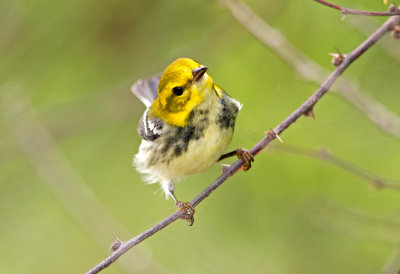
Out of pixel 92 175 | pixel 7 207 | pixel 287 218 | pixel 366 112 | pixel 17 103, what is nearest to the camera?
pixel 366 112

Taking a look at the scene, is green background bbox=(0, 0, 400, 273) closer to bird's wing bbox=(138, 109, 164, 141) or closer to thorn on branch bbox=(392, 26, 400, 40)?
bird's wing bbox=(138, 109, 164, 141)

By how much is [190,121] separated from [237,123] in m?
1.62

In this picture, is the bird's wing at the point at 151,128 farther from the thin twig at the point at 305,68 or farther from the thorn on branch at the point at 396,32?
the thorn on branch at the point at 396,32

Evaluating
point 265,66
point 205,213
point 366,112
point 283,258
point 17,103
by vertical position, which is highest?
point 17,103

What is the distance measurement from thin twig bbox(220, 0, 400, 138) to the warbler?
0.42 meters

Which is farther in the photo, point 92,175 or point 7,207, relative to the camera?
point 92,175

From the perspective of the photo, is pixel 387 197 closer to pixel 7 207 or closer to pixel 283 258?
pixel 283 258

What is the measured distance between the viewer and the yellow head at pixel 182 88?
3.11 meters

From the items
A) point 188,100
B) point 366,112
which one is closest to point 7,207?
point 188,100

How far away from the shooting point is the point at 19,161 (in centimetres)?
603

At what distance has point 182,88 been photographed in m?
3.19

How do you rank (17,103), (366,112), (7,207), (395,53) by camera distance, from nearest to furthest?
(366,112), (395,53), (17,103), (7,207)

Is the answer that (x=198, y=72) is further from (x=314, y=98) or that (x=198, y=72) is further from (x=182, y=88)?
(x=314, y=98)

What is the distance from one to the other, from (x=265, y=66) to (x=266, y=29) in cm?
133
